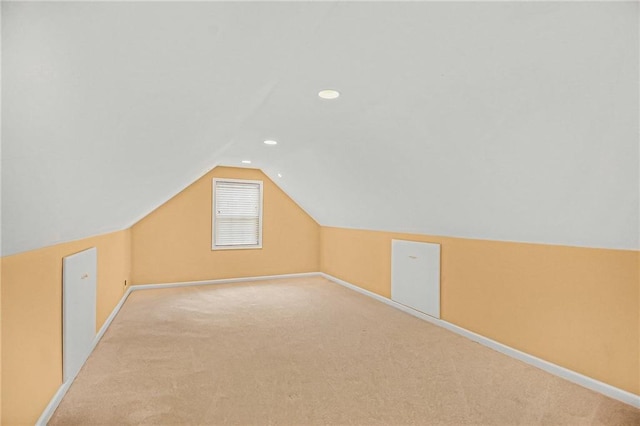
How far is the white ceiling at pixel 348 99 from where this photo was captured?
1119mm

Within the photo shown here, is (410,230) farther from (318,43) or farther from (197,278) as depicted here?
(197,278)

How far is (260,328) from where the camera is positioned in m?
3.80

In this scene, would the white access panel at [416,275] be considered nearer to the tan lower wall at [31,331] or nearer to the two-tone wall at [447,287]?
the two-tone wall at [447,287]

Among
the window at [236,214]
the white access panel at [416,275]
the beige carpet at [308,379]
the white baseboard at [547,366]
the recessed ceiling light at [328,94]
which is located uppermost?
the recessed ceiling light at [328,94]

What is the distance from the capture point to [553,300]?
2.83 m

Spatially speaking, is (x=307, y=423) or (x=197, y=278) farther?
(x=197, y=278)

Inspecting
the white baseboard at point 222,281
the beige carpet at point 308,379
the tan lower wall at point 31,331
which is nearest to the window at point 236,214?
the white baseboard at point 222,281

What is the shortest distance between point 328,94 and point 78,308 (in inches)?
99.2

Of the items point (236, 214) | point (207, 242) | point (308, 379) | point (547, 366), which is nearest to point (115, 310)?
point (207, 242)

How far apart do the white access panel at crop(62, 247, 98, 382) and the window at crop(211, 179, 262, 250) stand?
3.09 meters

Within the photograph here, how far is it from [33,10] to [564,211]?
3.08 m

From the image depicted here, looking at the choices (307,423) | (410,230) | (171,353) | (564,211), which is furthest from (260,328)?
(564,211)

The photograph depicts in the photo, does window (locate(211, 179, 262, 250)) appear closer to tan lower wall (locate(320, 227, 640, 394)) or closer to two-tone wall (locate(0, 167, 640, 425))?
two-tone wall (locate(0, 167, 640, 425))

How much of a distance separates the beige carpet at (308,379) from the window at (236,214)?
224 centimetres
